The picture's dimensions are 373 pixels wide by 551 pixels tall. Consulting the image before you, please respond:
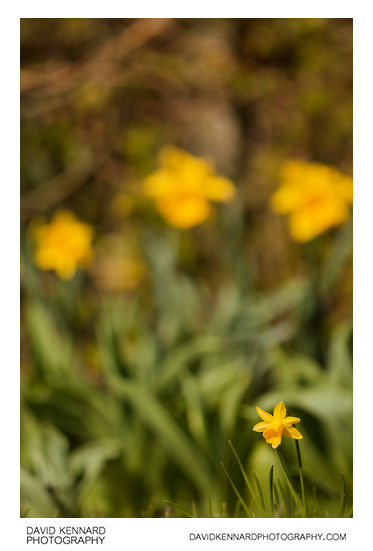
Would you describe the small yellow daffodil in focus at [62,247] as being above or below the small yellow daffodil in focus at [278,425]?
above

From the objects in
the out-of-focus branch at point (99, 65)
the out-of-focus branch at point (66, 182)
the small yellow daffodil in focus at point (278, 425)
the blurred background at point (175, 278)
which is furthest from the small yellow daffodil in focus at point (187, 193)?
the small yellow daffodil in focus at point (278, 425)

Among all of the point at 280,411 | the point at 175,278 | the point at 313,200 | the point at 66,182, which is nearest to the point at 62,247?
the point at 175,278

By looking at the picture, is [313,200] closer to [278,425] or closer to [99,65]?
[99,65]

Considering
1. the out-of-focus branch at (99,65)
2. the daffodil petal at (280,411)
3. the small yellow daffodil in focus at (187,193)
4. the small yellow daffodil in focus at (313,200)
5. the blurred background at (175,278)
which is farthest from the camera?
the out-of-focus branch at (99,65)

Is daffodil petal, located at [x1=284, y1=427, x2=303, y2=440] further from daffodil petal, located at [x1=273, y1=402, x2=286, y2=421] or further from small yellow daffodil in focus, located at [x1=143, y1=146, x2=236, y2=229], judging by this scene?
small yellow daffodil in focus, located at [x1=143, y1=146, x2=236, y2=229]

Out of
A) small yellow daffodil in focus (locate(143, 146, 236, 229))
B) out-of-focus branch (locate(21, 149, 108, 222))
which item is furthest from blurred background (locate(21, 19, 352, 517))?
small yellow daffodil in focus (locate(143, 146, 236, 229))

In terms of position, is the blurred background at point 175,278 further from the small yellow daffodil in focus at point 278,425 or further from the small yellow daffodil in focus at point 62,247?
the small yellow daffodil in focus at point 278,425

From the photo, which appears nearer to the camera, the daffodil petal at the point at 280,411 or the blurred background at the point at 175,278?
the daffodil petal at the point at 280,411
